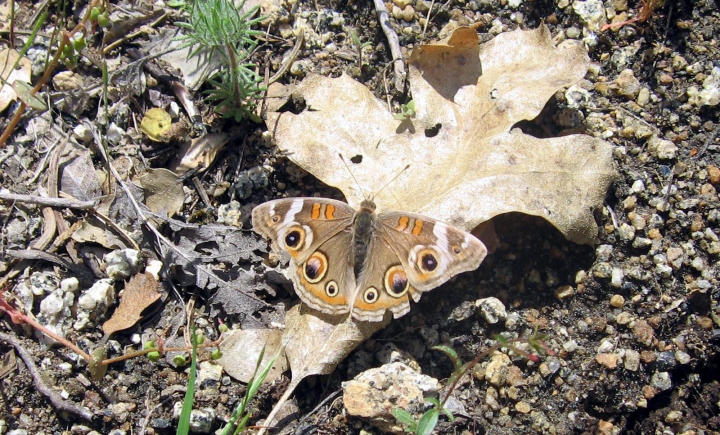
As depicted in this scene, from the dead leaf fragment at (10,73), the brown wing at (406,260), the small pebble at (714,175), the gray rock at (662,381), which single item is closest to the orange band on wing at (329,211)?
the brown wing at (406,260)

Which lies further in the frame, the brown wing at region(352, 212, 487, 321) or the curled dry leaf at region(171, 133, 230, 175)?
the curled dry leaf at region(171, 133, 230, 175)

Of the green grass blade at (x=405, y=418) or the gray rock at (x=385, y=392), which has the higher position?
the green grass blade at (x=405, y=418)

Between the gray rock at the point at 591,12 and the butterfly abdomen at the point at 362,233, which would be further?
the gray rock at the point at 591,12

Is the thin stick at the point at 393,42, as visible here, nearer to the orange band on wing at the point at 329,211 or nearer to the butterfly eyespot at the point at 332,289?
the orange band on wing at the point at 329,211

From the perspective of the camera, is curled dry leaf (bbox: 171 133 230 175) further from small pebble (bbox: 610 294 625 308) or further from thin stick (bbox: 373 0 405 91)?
small pebble (bbox: 610 294 625 308)

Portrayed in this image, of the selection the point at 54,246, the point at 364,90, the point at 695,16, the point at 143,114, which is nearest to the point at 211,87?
the point at 143,114

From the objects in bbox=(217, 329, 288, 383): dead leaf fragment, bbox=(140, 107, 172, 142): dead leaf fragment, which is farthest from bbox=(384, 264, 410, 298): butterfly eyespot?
bbox=(140, 107, 172, 142): dead leaf fragment
